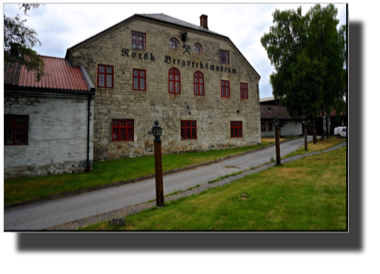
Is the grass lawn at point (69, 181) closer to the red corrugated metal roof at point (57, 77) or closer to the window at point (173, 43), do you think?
the red corrugated metal roof at point (57, 77)

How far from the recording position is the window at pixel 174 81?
1641 centimetres

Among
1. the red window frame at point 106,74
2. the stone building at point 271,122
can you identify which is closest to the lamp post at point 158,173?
the red window frame at point 106,74

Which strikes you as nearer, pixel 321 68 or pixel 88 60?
pixel 88 60

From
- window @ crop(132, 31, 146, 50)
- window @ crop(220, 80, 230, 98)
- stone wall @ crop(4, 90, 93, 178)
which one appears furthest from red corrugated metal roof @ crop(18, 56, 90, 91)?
window @ crop(220, 80, 230, 98)

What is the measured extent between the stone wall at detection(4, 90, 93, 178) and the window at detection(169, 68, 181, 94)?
291 inches

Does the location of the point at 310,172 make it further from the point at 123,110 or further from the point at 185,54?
the point at 185,54

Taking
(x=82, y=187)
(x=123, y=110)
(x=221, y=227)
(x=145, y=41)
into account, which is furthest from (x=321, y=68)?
(x=82, y=187)

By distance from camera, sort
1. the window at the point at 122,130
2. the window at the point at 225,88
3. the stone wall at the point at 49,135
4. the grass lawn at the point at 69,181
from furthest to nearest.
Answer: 1. the window at the point at 225,88
2. the window at the point at 122,130
3. the stone wall at the point at 49,135
4. the grass lawn at the point at 69,181

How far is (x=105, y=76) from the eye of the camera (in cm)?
1414

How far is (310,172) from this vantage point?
7797mm

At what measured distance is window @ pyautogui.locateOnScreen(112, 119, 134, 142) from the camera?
562 inches

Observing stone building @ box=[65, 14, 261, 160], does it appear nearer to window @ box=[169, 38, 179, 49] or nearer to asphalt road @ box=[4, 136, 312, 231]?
window @ box=[169, 38, 179, 49]

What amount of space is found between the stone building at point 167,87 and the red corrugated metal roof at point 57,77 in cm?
103

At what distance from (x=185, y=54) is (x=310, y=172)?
13.8 meters
